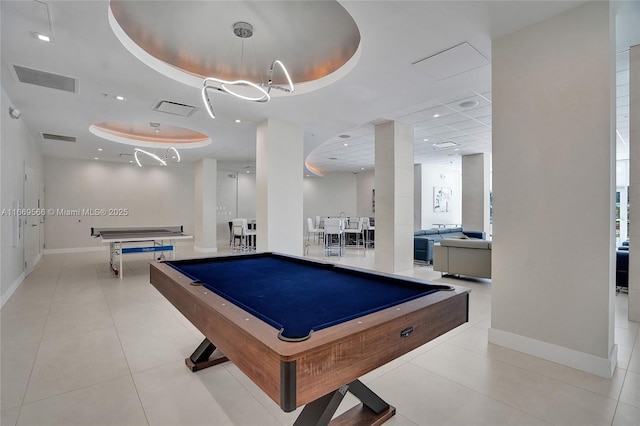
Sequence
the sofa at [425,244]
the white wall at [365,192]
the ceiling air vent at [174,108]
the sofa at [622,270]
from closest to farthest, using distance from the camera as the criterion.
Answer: the ceiling air vent at [174,108] → the sofa at [622,270] → the sofa at [425,244] → the white wall at [365,192]

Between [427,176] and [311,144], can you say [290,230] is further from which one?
[427,176]

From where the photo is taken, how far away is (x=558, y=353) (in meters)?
2.63

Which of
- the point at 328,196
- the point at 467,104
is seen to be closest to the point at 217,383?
the point at 467,104

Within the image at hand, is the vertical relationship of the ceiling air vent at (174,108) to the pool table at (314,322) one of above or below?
above

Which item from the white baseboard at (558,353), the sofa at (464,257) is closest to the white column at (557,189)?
the white baseboard at (558,353)

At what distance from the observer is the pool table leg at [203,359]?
252 cm

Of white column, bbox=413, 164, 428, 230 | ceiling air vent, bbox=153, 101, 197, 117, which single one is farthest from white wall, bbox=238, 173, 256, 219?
ceiling air vent, bbox=153, 101, 197, 117

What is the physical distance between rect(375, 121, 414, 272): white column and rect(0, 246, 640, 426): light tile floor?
3.05 metres

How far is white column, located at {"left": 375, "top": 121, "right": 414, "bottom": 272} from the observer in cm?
661

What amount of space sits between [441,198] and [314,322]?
13020mm

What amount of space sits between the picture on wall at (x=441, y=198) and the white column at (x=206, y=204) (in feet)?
28.7

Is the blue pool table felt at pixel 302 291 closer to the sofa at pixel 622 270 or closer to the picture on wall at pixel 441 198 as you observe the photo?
the sofa at pixel 622 270

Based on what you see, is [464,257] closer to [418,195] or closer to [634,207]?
[634,207]

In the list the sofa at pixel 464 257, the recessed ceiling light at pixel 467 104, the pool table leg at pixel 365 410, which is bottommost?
the pool table leg at pixel 365 410
